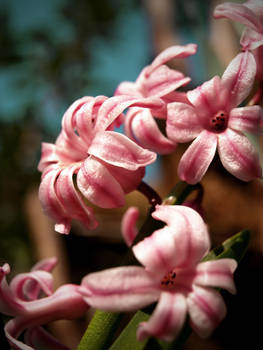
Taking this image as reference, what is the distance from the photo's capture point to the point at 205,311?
0.40 m

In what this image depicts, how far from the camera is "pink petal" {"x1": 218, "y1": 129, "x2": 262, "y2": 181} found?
463 mm

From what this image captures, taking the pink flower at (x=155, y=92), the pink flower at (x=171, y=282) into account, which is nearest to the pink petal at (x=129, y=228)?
the pink flower at (x=155, y=92)

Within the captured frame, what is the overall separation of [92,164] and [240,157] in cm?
16

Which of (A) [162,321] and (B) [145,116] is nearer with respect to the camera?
(A) [162,321]

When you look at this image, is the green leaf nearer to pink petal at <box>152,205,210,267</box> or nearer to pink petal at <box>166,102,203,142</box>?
pink petal at <box>152,205,210,267</box>

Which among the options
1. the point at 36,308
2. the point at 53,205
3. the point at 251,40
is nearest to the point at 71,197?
the point at 53,205

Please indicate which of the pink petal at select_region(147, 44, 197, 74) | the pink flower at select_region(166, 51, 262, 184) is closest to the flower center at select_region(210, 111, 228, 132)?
the pink flower at select_region(166, 51, 262, 184)

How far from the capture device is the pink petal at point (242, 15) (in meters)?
0.52

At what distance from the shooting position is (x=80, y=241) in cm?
209

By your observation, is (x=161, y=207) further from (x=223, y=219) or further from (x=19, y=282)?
(x=223, y=219)

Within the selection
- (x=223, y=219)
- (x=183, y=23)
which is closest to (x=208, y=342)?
(x=223, y=219)

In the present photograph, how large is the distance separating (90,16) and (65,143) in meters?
2.56

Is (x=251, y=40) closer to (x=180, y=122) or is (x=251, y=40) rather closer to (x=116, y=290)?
(x=180, y=122)

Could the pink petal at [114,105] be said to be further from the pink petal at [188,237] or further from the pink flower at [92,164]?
the pink petal at [188,237]
